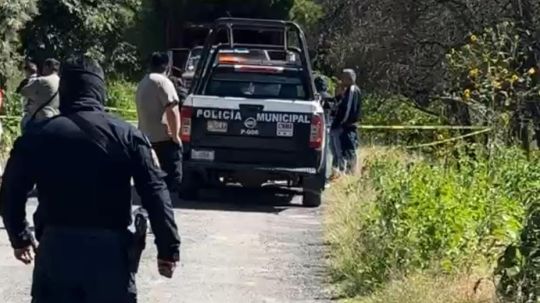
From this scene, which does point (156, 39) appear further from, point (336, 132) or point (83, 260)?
point (83, 260)

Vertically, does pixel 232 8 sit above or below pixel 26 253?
below

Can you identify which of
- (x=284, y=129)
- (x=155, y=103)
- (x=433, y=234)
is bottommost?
(x=284, y=129)

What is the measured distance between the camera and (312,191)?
16.4 meters

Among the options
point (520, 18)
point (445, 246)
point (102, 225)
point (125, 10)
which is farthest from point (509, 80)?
point (125, 10)

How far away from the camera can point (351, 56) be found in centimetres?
2723

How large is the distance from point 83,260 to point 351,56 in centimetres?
2134

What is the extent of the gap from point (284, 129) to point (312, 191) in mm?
904

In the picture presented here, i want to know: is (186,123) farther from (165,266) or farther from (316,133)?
(165,266)

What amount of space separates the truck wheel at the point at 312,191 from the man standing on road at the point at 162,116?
2873mm

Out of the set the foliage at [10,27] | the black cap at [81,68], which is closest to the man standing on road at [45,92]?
the black cap at [81,68]

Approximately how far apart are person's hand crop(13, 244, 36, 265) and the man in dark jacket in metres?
0.04

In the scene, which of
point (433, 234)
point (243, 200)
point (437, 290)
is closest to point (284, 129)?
point (243, 200)

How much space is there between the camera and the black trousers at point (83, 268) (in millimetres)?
6168

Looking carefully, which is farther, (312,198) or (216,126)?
(312,198)
